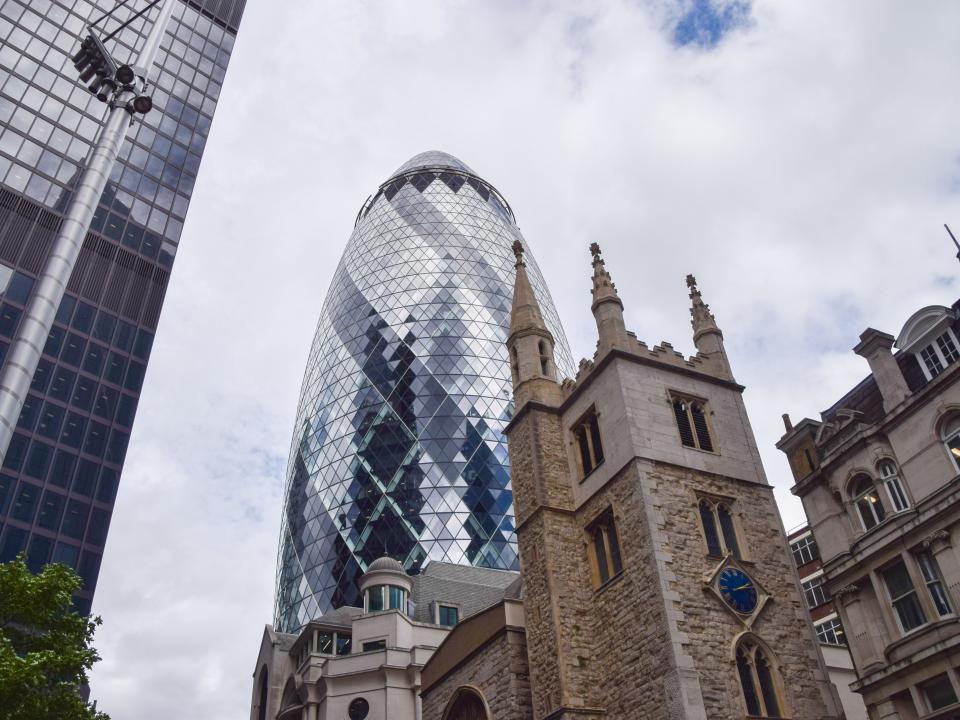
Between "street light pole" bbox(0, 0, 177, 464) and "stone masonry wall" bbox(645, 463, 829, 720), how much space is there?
47.3 ft

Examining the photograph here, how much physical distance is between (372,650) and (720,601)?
19.6 m

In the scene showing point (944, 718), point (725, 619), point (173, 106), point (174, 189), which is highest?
point (173, 106)

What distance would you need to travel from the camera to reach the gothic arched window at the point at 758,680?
738 inches

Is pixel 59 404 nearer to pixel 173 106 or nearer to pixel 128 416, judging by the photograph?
pixel 128 416

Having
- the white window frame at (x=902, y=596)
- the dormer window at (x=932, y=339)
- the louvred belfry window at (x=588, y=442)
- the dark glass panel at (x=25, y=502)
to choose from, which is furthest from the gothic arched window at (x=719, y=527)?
the dark glass panel at (x=25, y=502)

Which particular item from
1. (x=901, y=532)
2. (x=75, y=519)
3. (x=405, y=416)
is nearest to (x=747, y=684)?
(x=901, y=532)

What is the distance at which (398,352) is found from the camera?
208ft

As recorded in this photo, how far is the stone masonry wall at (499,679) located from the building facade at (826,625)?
8.93 meters

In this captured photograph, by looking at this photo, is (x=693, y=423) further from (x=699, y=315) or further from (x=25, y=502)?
(x=25, y=502)

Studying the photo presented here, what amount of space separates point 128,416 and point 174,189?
20157mm

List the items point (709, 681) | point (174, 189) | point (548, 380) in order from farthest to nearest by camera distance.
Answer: point (174, 189) → point (548, 380) → point (709, 681)

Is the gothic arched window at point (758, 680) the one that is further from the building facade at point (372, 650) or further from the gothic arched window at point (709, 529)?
the building facade at point (372, 650)

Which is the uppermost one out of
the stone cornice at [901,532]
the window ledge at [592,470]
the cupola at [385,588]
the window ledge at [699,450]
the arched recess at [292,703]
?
the cupola at [385,588]

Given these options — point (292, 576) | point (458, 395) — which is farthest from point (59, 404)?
point (458, 395)
